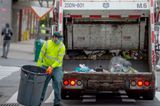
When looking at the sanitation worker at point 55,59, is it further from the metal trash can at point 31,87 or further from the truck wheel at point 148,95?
the truck wheel at point 148,95

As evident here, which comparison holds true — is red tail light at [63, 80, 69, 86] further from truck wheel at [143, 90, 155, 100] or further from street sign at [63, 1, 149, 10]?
truck wheel at [143, 90, 155, 100]

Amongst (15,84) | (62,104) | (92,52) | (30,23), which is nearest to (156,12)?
(92,52)

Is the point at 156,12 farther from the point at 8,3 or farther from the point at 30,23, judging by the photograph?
the point at 30,23

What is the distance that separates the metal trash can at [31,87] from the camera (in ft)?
32.3

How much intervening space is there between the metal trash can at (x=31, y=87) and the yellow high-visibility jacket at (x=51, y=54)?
107cm

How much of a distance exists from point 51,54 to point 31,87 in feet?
4.59

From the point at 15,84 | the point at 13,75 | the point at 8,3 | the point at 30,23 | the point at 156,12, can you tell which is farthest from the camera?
the point at 30,23

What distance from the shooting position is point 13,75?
59.7ft

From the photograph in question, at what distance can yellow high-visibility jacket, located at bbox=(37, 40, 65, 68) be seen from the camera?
11.0 m

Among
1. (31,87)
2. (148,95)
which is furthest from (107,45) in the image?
(31,87)

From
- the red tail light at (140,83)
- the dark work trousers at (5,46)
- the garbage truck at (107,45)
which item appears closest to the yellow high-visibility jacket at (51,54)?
the garbage truck at (107,45)

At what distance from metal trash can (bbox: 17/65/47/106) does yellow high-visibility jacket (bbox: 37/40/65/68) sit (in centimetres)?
107

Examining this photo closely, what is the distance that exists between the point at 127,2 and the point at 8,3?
2656 cm

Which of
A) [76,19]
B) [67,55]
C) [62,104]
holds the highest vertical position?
[76,19]
